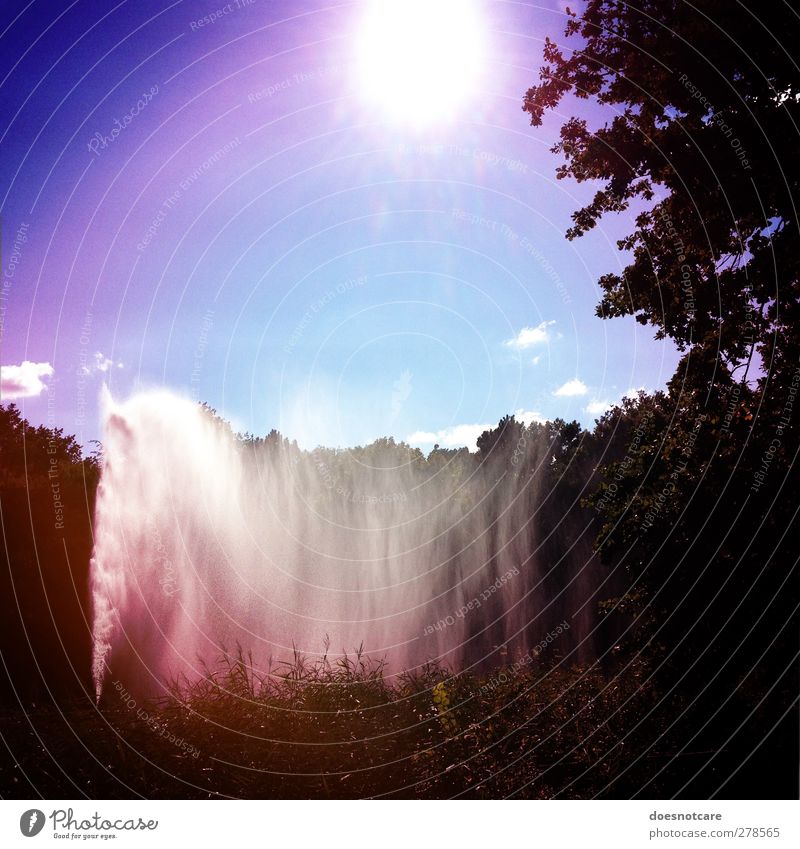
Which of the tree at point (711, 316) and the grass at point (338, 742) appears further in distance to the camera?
the tree at point (711, 316)

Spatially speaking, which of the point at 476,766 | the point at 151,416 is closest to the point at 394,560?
the point at 151,416

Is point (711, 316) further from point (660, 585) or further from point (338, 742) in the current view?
point (338, 742)

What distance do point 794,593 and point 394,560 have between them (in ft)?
78.3

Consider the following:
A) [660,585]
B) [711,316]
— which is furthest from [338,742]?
[711,316]

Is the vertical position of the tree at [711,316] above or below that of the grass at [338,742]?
above

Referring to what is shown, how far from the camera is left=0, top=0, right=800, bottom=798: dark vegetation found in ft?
30.9

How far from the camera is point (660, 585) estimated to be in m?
12.8

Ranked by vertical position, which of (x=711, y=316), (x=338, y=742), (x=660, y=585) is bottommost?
(x=338, y=742)

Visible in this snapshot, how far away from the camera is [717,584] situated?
1196cm

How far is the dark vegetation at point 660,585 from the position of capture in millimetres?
9430

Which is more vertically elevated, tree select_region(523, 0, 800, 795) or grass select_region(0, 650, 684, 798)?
tree select_region(523, 0, 800, 795)

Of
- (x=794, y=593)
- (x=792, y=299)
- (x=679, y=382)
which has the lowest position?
(x=794, y=593)
